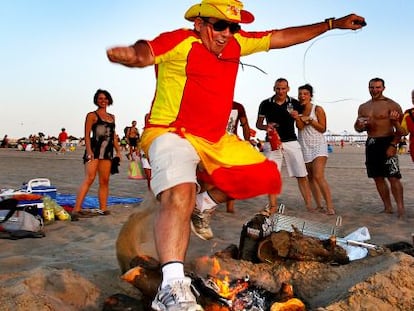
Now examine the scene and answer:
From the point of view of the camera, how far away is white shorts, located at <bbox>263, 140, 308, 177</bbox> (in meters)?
7.87

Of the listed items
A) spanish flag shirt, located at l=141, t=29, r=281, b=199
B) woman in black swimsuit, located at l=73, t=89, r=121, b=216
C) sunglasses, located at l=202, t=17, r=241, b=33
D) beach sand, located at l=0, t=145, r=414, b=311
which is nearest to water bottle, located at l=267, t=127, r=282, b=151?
beach sand, located at l=0, t=145, r=414, b=311

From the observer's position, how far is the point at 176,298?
2625 millimetres

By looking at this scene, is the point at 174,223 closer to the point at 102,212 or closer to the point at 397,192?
the point at 102,212

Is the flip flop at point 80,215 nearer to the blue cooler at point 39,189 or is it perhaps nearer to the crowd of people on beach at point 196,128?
the blue cooler at point 39,189

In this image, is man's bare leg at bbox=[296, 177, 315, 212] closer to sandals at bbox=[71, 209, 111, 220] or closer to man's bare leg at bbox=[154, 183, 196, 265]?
sandals at bbox=[71, 209, 111, 220]

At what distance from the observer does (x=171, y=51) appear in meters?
3.23

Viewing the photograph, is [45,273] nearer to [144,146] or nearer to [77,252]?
[144,146]

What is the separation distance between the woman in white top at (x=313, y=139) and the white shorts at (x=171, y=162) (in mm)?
4964

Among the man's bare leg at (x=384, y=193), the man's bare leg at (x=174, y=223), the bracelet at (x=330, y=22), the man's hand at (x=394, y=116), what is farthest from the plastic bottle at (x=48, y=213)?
the man's hand at (x=394, y=116)

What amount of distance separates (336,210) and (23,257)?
17.3 ft

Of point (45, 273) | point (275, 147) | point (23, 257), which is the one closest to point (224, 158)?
point (45, 273)

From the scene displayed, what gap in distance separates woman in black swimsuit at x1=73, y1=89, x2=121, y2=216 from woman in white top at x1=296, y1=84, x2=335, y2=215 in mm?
3065

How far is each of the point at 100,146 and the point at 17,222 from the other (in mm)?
2174

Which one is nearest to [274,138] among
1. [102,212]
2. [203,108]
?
[102,212]
